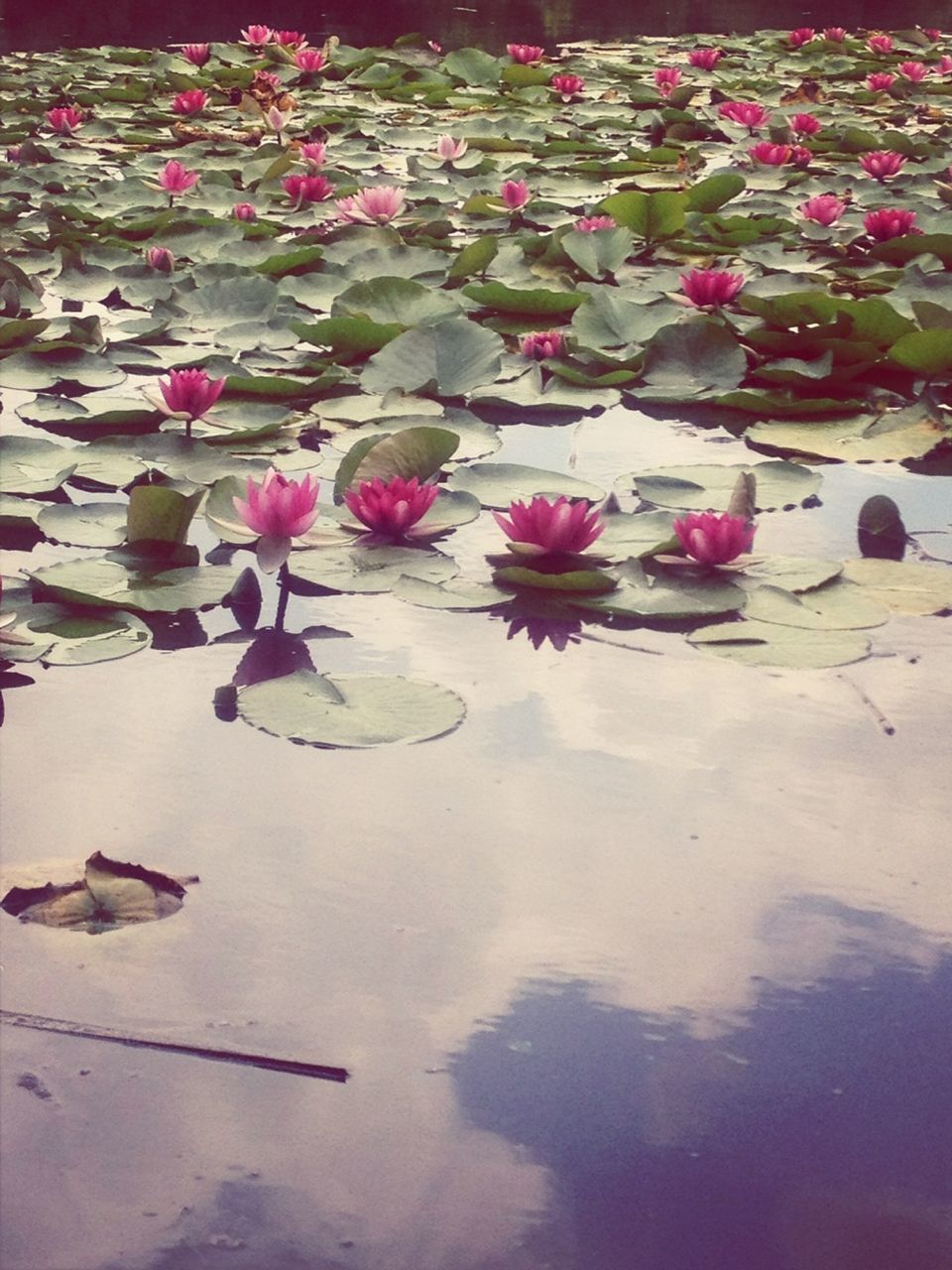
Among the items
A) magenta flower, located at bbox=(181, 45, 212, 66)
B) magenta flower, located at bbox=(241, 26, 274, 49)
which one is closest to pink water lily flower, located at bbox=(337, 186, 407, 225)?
magenta flower, located at bbox=(181, 45, 212, 66)

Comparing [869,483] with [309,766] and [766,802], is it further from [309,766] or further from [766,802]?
[309,766]

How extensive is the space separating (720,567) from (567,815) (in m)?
0.66

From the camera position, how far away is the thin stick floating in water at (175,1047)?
1158 mm

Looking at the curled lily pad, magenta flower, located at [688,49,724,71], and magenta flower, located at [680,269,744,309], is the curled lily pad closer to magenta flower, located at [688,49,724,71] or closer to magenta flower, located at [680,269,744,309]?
magenta flower, located at [680,269,744,309]

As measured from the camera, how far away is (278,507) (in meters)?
2.01

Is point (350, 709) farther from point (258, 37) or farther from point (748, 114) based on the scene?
point (258, 37)

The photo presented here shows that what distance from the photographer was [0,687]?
1.74m

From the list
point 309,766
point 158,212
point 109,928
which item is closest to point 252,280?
point 158,212

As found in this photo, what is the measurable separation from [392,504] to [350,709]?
0.49m

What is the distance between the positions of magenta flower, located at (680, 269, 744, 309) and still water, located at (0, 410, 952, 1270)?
59.9 inches

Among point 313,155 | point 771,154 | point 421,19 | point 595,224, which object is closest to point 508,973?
point 595,224

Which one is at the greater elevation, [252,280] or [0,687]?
[252,280]

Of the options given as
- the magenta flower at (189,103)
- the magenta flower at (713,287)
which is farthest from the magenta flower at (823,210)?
the magenta flower at (189,103)

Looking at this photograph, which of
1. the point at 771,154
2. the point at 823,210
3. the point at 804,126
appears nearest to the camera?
the point at 823,210
